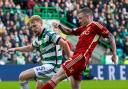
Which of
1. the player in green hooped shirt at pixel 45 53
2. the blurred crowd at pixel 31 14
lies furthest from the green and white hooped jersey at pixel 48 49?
the blurred crowd at pixel 31 14

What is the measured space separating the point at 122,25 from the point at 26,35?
7.56 meters

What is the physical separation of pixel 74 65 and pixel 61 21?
20927 millimetres

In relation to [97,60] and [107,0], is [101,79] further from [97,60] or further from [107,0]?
[107,0]

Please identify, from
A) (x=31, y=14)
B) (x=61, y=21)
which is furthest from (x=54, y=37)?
(x=61, y=21)

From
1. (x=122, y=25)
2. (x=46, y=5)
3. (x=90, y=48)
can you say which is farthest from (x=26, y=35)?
(x=90, y=48)

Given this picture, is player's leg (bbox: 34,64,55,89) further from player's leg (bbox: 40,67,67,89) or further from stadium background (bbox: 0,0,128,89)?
stadium background (bbox: 0,0,128,89)

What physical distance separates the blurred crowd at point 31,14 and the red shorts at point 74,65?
14815 mm

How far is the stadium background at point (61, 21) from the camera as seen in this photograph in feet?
92.2

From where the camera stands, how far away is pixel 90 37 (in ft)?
42.7

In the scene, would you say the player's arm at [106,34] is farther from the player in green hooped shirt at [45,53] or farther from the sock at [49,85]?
the sock at [49,85]

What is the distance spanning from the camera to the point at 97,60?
32250 mm

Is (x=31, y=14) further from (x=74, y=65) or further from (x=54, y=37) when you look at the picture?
(x=74, y=65)

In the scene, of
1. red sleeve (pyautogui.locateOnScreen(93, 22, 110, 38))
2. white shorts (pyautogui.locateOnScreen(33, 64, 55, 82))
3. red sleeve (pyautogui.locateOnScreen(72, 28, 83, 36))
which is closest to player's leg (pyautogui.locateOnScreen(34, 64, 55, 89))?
white shorts (pyautogui.locateOnScreen(33, 64, 55, 82))

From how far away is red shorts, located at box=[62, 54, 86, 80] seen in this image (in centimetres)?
1255
